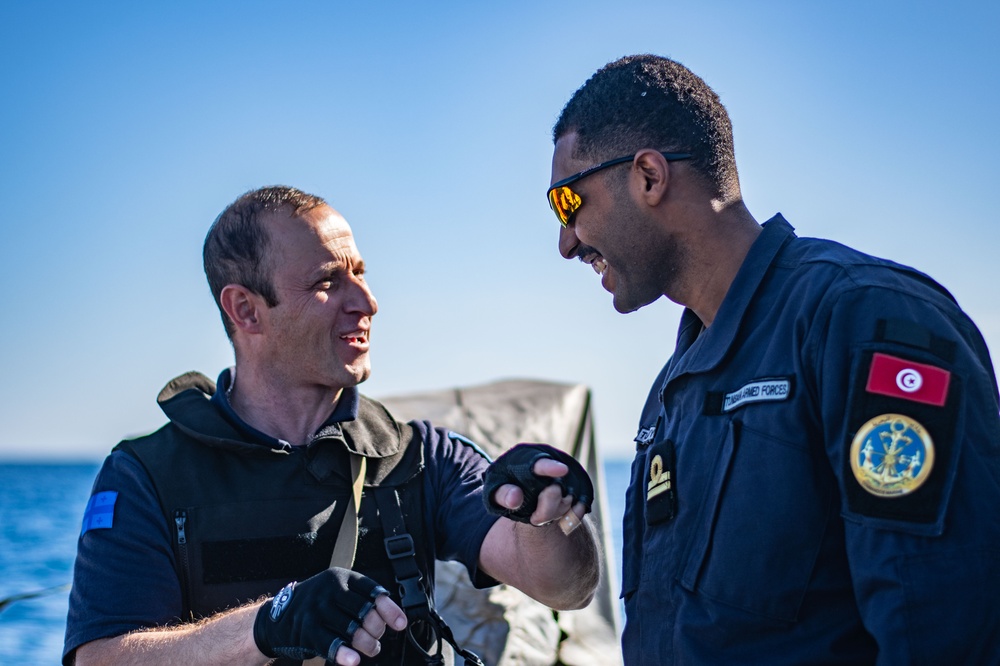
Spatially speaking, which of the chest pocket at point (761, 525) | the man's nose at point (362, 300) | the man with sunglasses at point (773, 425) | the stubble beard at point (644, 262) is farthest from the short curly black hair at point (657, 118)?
the man's nose at point (362, 300)

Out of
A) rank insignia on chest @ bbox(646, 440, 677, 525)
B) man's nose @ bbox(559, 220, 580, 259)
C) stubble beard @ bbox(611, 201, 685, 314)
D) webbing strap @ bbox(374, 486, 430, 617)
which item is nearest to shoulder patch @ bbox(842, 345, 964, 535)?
rank insignia on chest @ bbox(646, 440, 677, 525)

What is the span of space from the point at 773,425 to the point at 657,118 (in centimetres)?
86

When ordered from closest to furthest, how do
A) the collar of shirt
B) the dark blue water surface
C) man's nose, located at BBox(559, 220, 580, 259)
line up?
man's nose, located at BBox(559, 220, 580, 259) → the collar of shirt → the dark blue water surface

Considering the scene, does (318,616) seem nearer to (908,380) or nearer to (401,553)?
(401,553)

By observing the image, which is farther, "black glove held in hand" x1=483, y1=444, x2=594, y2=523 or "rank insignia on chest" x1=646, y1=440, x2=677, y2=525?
"black glove held in hand" x1=483, y1=444, x2=594, y2=523

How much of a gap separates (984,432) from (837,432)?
250 mm

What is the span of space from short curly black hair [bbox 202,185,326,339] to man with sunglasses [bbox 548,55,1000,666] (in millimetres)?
1102

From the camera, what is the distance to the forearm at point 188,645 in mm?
2568

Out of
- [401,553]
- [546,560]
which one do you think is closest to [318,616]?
[401,553]

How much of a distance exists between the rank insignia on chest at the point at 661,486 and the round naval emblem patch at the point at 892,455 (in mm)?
510

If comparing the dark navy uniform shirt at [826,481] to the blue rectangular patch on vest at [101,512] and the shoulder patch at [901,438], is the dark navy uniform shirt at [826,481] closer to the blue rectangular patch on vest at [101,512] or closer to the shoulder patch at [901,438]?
the shoulder patch at [901,438]

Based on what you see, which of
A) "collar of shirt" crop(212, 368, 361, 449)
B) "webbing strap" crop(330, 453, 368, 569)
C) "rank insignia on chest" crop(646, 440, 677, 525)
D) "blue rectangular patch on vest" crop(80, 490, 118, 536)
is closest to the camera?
"rank insignia on chest" crop(646, 440, 677, 525)

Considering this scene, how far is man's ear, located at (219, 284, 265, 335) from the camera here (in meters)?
3.23

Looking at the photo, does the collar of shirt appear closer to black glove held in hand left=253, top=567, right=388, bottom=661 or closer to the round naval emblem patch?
black glove held in hand left=253, top=567, right=388, bottom=661
